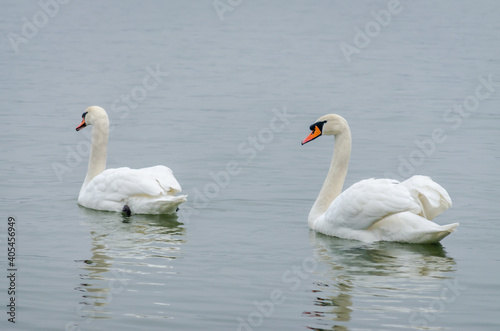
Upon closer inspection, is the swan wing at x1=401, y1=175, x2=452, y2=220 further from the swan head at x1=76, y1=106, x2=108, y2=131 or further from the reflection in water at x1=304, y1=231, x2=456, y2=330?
the swan head at x1=76, y1=106, x2=108, y2=131

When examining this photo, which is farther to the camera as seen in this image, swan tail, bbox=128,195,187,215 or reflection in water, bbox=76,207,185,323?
swan tail, bbox=128,195,187,215

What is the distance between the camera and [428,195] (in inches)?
421

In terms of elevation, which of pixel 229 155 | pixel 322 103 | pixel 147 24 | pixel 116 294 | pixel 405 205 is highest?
pixel 147 24

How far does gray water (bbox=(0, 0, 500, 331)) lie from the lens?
878 cm

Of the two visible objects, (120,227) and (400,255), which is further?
(120,227)

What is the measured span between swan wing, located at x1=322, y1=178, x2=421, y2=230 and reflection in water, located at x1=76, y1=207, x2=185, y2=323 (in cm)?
183

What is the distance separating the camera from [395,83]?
26.8 m

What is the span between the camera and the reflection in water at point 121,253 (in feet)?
→ 29.6

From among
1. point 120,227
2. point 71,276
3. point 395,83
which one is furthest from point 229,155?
point 395,83

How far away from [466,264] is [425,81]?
56.6ft

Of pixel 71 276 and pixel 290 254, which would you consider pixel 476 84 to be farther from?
pixel 71 276

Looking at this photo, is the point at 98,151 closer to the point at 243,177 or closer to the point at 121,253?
the point at 243,177

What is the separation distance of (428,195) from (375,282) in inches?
65.5

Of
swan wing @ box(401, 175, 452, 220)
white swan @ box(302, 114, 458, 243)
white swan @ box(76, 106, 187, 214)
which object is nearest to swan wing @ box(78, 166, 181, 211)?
white swan @ box(76, 106, 187, 214)
